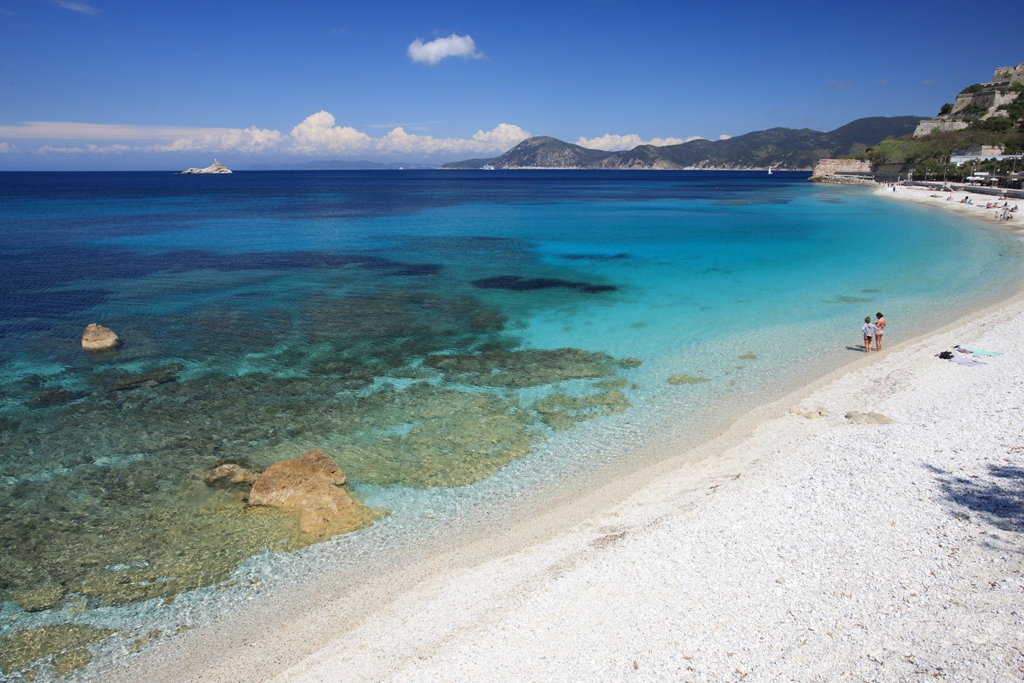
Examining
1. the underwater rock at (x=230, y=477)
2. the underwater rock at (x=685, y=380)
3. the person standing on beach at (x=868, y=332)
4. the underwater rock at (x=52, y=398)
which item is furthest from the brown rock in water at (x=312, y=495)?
the person standing on beach at (x=868, y=332)

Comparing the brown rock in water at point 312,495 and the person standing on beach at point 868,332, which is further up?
the person standing on beach at point 868,332

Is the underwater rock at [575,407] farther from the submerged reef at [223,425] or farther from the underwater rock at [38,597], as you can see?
the underwater rock at [38,597]

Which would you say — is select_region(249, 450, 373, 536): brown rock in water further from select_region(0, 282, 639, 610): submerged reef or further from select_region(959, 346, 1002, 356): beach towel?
select_region(959, 346, 1002, 356): beach towel

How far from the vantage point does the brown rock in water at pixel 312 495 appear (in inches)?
418

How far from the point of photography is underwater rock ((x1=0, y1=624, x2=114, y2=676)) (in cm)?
773

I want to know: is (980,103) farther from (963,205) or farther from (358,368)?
(358,368)

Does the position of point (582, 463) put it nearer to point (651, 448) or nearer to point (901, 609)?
point (651, 448)

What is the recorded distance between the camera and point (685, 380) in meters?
17.3

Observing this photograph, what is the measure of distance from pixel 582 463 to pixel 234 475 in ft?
25.6

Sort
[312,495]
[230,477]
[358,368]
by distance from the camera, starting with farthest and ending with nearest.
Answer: [358,368] < [230,477] < [312,495]

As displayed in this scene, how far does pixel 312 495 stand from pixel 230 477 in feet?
8.40

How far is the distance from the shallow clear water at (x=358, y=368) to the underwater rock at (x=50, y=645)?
22 cm

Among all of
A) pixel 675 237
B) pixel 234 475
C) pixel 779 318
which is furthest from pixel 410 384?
pixel 675 237

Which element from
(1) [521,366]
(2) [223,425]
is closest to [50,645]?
(2) [223,425]
